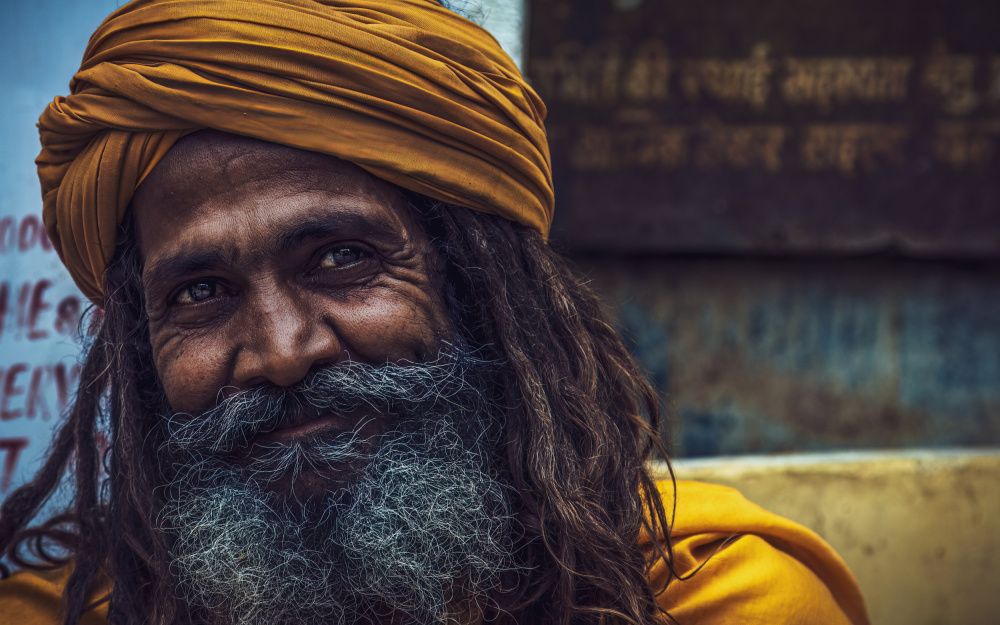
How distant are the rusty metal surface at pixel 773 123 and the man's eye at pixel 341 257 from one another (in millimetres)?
2174

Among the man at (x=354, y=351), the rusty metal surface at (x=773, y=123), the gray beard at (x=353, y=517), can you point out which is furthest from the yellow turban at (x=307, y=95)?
the rusty metal surface at (x=773, y=123)

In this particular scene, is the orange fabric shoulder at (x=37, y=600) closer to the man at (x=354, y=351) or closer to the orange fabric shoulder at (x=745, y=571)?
the man at (x=354, y=351)

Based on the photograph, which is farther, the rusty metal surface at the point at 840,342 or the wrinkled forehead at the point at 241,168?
the rusty metal surface at the point at 840,342

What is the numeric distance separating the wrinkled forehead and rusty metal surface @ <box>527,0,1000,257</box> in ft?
7.31

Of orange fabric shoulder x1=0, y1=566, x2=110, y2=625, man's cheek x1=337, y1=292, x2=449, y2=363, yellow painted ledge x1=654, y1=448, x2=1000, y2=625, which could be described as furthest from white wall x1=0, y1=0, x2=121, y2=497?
yellow painted ledge x1=654, y1=448, x2=1000, y2=625

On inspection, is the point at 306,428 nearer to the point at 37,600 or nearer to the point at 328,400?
the point at 328,400

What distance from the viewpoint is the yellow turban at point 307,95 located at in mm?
1440

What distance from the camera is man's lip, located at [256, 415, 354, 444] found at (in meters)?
1.48

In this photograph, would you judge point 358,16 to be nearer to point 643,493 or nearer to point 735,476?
point 643,493

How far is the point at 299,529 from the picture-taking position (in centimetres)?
150

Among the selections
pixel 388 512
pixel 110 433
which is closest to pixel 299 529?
pixel 388 512

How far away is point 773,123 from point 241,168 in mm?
2940

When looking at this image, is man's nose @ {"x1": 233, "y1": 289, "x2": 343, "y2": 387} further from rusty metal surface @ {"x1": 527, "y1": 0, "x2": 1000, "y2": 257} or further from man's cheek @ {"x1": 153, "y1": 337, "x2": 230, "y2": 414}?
rusty metal surface @ {"x1": 527, "y1": 0, "x2": 1000, "y2": 257}

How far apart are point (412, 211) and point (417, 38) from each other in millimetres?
371
